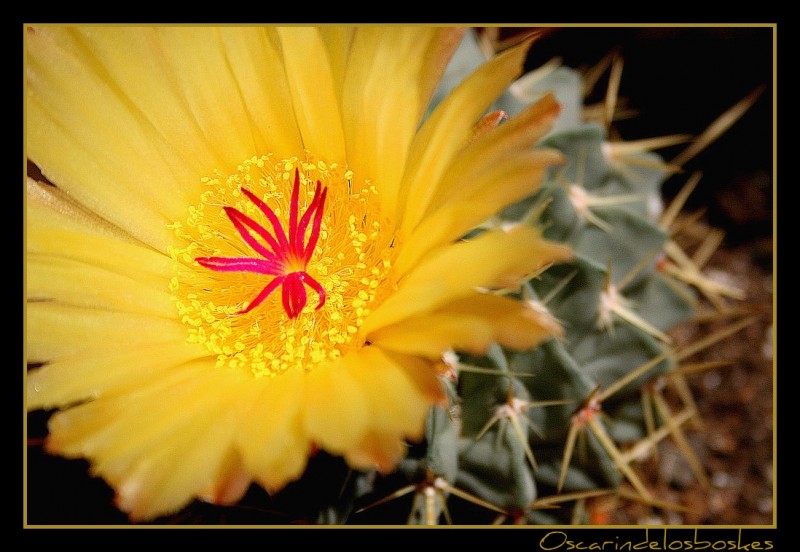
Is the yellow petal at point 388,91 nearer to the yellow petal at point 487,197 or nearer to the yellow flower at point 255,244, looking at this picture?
the yellow flower at point 255,244

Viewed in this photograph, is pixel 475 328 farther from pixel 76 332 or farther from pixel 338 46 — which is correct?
pixel 76 332

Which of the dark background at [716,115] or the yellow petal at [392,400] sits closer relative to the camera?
the yellow petal at [392,400]

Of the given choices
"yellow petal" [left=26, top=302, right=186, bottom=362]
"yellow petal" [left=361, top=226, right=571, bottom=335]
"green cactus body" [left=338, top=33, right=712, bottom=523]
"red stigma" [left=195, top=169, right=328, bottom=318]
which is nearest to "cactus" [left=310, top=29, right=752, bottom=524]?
"green cactus body" [left=338, top=33, right=712, bottom=523]

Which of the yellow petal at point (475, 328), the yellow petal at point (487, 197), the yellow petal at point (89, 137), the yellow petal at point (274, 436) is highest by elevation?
the yellow petal at point (89, 137)

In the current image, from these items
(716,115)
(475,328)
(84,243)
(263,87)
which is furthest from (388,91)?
(716,115)

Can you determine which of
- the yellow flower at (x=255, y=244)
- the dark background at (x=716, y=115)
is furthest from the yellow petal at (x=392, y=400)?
the dark background at (x=716, y=115)

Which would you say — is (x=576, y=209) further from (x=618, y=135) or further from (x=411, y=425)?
(x=618, y=135)
